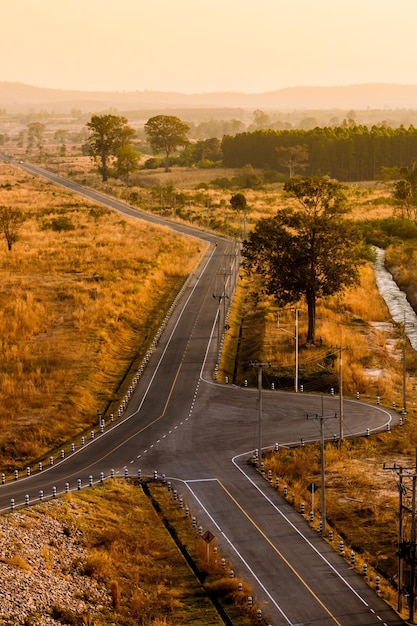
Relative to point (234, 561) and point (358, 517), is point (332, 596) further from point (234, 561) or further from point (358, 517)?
point (358, 517)

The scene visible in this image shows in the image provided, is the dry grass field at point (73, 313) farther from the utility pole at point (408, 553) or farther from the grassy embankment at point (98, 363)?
the utility pole at point (408, 553)

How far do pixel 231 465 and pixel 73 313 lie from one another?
1576 inches

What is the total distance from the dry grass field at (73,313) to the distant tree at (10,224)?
68.1 inches

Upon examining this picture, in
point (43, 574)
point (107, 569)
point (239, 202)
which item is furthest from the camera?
point (239, 202)

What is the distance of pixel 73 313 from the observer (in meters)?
94.0

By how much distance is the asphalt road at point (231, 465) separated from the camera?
4156cm

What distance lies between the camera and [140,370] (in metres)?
76.8

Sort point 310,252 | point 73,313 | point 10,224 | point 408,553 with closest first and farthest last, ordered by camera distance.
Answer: point 408,553 < point 310,252 < point 73,313 < point 10,224

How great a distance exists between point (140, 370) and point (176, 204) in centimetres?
11499

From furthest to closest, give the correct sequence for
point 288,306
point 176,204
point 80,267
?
point 176,204
point 80,267
point 288,306

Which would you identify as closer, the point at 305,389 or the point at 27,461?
the point at 27,461

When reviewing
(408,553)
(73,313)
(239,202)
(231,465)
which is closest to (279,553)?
(408,553)

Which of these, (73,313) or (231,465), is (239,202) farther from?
(231,465)

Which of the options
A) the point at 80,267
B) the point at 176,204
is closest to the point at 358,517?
the point at 80,267
